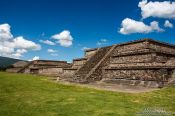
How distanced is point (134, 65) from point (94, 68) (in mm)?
4757

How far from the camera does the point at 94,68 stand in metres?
25.2

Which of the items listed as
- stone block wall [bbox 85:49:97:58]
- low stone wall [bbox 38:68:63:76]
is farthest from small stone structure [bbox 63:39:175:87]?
low stone wall [bbox 38:68:63:76]

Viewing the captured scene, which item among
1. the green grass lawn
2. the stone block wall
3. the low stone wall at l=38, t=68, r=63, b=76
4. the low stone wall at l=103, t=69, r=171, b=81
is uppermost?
the stone block wall

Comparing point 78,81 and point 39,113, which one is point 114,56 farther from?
point 39,113

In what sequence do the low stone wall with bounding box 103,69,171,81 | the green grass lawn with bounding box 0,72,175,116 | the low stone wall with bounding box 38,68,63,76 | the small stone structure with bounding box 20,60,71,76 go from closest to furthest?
1. the green grass lawn with bounding box 0,72,175,116
2. the low stone wall with bounding box 103,69,171,81
3. the low stone wall with bounding box 38,68,63,76
4. the small stone structure with bounding box 20,60,71,76

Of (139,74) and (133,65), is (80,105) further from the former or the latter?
(133,65)

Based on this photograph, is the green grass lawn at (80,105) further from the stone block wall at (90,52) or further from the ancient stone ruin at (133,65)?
the stone block wall at (90,52)

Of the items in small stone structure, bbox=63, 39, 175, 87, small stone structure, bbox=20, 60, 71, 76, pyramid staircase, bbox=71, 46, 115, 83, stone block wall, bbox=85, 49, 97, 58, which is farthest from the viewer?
small stone structure, bbox=20, 60, 71, 76

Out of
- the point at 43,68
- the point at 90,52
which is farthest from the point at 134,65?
the point at 43,68

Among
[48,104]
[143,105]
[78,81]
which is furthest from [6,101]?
[78,81]

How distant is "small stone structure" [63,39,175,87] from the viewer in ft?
60.9

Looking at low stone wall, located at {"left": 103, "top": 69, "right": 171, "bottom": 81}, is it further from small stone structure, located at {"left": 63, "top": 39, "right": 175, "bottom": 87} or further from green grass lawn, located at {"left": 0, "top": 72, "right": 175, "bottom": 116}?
green grass lawn, located at {"left": 0, "top": 72, "right": 175, "bottom": 116}

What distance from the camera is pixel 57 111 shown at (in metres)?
9.55

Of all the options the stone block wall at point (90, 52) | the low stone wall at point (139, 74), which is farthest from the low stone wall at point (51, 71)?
the low stone wall at point (139, 74)
